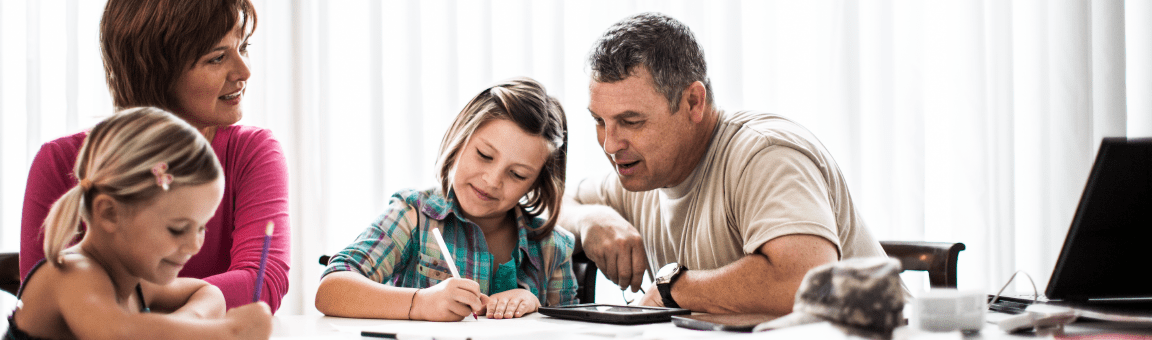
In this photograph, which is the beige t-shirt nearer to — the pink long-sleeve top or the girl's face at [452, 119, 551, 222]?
the girl's face at [452, 119, 551, 222]

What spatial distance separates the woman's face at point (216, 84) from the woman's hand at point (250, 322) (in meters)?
0.58

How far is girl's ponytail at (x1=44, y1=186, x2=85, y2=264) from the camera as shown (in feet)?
2.51

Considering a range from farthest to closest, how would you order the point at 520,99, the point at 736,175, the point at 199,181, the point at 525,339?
the point at 520,99
the point at 736,175
the point at 525,339
the point at 199,181

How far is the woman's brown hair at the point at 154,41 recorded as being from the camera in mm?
1208

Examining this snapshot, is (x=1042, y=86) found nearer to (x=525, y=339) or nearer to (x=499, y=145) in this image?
(x=499, y=145)

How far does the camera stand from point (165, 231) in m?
0.81

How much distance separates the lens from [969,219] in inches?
103

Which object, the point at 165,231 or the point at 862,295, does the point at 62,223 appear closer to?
the point at 165,231

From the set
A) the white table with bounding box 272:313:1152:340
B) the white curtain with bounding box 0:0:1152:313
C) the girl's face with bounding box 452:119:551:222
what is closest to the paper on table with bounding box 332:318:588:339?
the white table with bounding box 272:313:1152:340

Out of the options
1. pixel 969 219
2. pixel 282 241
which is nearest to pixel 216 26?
pixel 282 241

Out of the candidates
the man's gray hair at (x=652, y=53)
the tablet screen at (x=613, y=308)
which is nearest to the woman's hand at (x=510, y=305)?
the tablet screen at (x=613, y=308)

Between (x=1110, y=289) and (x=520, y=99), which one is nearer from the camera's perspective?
(x=1110, y=289)

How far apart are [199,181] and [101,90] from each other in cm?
223

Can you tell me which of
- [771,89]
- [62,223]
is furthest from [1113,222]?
[771,89]
